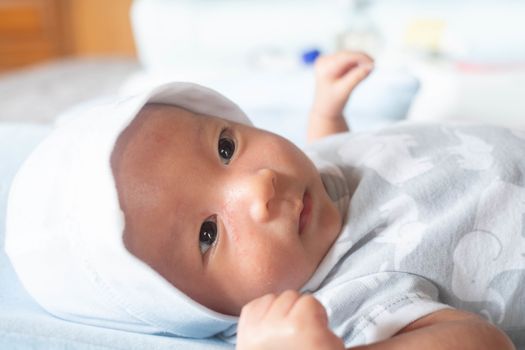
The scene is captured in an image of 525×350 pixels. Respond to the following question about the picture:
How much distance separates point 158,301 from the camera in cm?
63

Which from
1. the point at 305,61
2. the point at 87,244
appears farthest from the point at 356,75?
the point at 305,61

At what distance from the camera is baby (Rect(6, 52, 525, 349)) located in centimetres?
62

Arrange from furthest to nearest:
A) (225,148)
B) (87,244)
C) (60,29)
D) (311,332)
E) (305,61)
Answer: (60,29) → (305,61) → (225,148) → (87,244) → (311,332)

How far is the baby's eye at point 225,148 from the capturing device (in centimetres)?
72

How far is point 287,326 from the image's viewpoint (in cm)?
49

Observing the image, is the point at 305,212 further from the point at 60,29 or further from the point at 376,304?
the point at 60,29

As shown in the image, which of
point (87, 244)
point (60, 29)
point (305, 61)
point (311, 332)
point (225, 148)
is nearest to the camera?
point (311, 332)

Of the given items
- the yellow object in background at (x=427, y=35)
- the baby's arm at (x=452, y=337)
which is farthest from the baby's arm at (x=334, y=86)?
the yellow object in background at (x=427, y=35)

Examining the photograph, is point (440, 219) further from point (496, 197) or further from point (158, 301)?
point (158, 301)

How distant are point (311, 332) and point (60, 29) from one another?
13.0 ft

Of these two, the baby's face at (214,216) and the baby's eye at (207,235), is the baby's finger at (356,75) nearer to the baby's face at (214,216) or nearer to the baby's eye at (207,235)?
the baby's face at (214,216)

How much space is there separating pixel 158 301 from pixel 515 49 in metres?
1.60

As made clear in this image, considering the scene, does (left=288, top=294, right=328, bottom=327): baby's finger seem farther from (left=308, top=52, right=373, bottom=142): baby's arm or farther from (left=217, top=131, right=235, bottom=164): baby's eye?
Result: (left=308, top=52, right=373, bottom=142): baby's arm

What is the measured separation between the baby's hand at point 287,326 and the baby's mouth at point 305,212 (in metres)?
0.17
